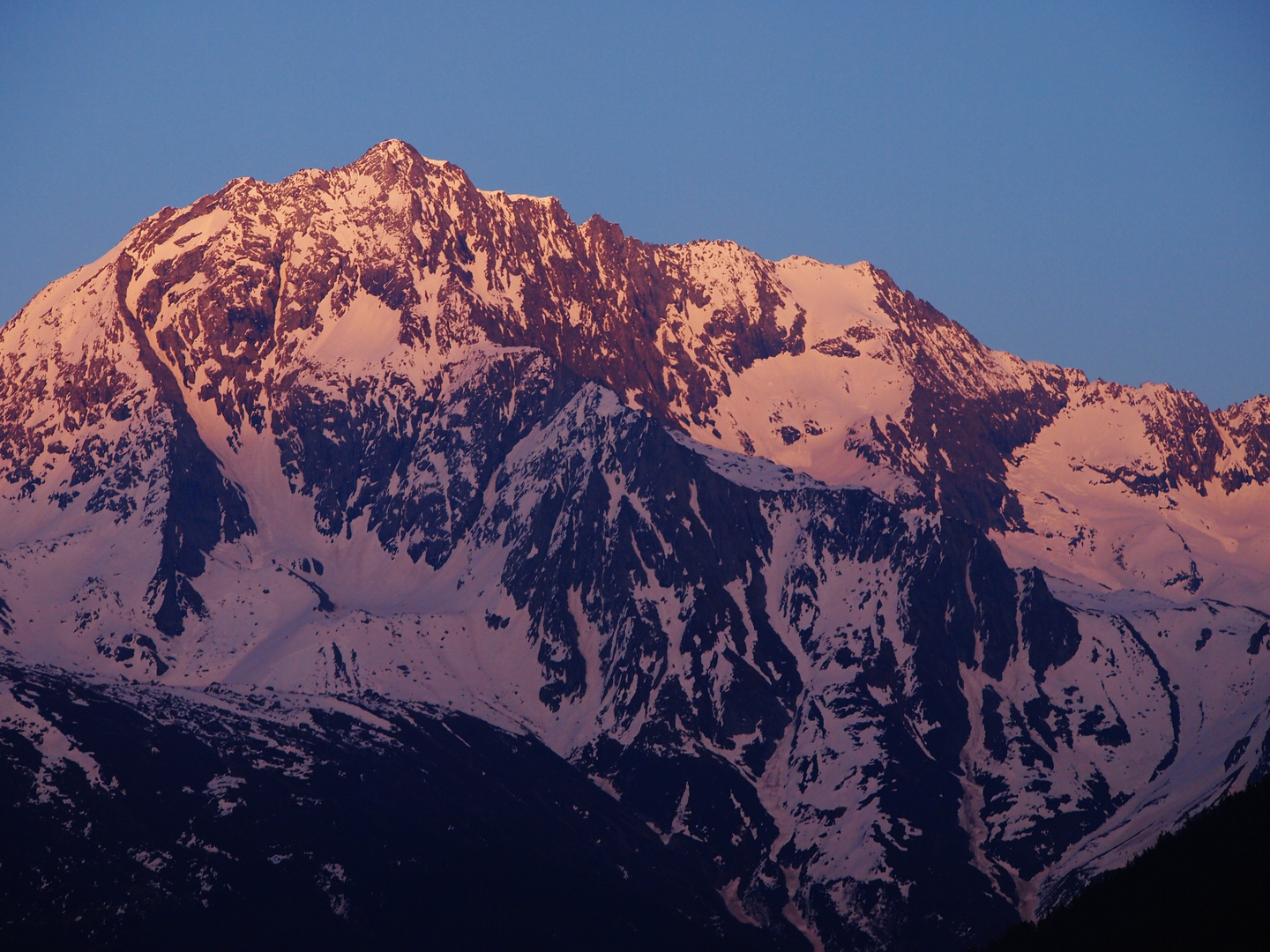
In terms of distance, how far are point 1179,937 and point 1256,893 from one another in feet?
24.8

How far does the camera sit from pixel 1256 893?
200 m

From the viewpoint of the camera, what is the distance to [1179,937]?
197m
